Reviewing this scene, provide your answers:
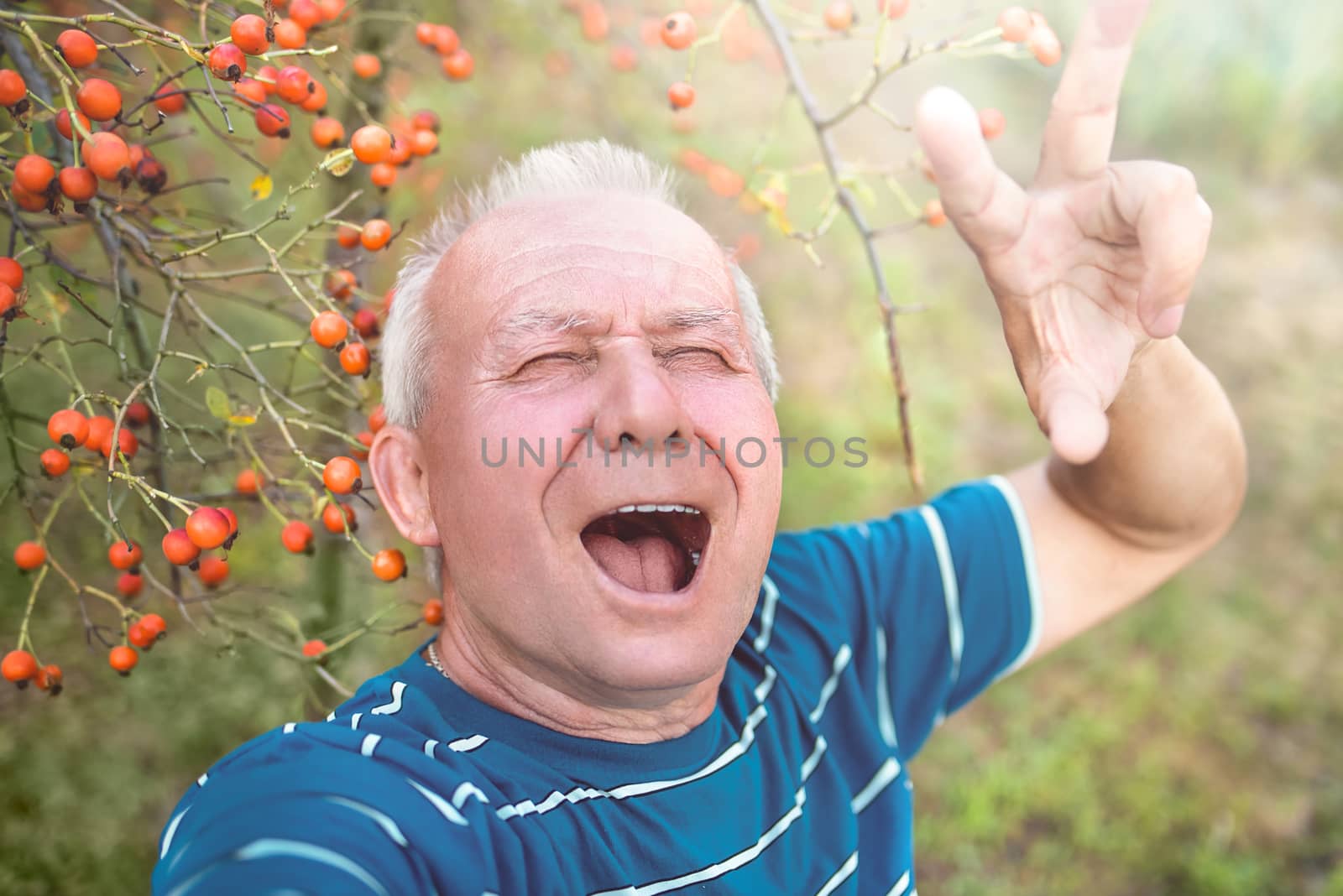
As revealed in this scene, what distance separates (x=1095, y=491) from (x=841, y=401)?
264 centimetres

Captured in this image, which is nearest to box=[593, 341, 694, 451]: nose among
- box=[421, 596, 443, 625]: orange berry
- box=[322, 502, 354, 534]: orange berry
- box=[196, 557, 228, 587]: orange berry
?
box=[322, 502, 354, 534]: orange berry

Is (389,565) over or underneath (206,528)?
underneath

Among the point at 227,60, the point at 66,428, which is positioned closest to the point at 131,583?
the point at 66,428

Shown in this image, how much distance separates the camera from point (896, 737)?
202 cm

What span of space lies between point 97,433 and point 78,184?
39 centimetres

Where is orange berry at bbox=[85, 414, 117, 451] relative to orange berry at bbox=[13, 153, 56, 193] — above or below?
below

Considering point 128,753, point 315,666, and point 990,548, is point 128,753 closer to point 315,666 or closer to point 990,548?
point 315,666

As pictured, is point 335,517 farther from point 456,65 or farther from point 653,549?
point 456,65

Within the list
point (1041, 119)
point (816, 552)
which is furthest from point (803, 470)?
point (1041, 119)

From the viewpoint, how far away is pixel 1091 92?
144cm

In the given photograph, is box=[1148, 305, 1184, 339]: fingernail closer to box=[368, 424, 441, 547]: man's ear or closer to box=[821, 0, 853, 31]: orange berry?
box=[821, 0, 853, 31]: orange berry

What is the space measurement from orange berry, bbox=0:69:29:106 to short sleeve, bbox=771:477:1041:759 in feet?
4.93

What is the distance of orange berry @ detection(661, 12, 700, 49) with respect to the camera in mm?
1920

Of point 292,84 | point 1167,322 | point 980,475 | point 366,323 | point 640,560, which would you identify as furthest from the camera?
point 980,475
